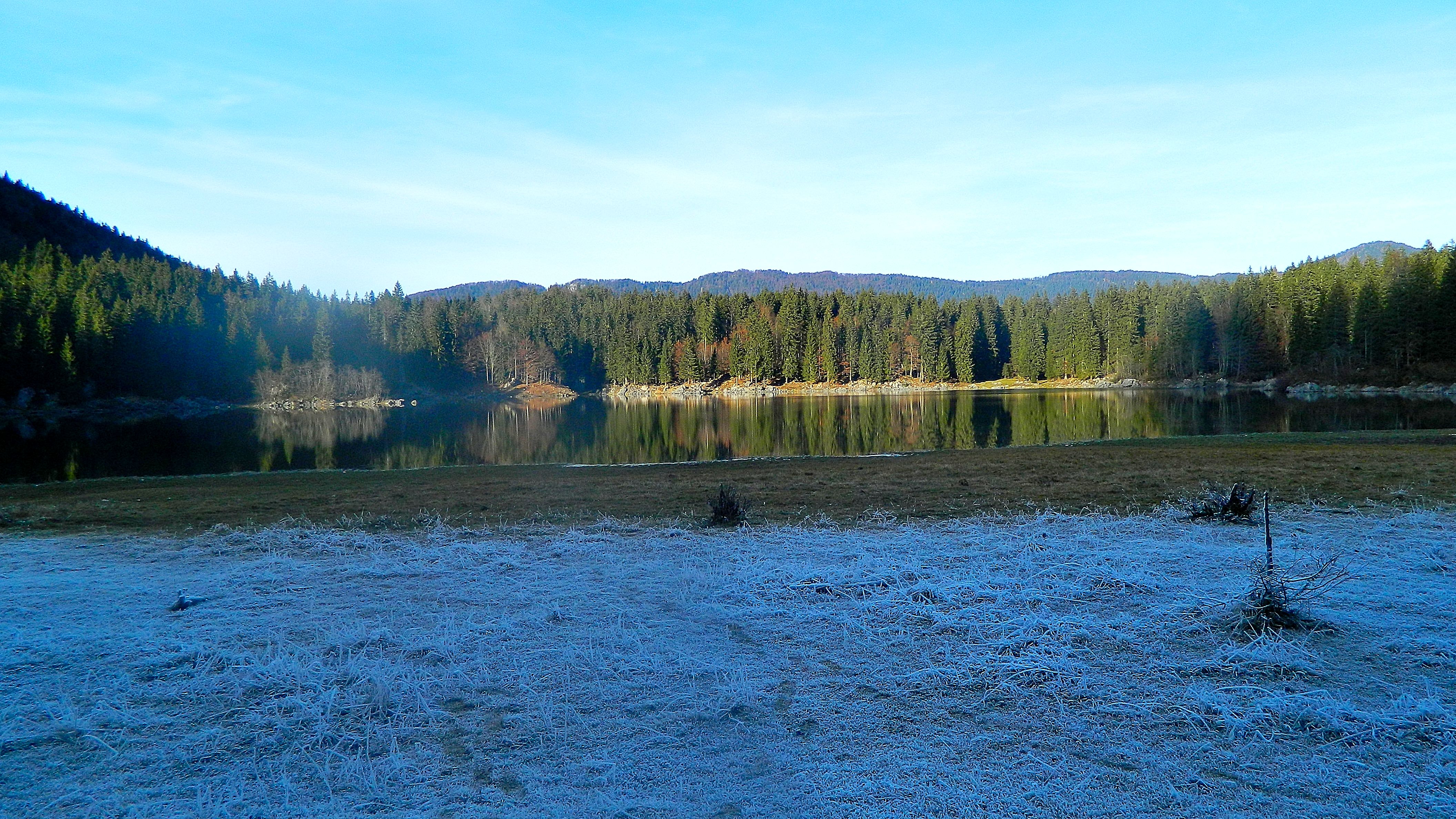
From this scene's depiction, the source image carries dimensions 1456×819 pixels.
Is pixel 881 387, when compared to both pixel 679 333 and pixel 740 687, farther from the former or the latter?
pixel 740 687

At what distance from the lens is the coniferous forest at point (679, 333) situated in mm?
67312

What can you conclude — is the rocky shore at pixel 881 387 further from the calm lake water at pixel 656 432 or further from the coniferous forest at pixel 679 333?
the calm lake water at pixel 656 432

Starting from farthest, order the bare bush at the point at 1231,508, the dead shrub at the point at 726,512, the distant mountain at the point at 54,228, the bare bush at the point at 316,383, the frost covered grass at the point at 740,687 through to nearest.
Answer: the distant mountain at the point at 54,228 → the bare bush at the point at 316,383 → the dead shrub at the point at 726,512 → the bare bush at the point at 1231,508 → the frost covered grass at the point at 740,687

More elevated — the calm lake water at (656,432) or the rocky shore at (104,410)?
the rocky shore at (104,410)

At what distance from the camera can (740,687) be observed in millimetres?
4766

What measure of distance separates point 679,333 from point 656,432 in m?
76.7

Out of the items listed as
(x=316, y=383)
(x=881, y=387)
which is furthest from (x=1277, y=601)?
(x=316, y=383)

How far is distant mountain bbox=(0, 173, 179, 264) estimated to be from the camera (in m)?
129

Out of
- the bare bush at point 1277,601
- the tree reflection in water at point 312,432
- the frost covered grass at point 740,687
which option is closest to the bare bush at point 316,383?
the tree reflection in water at point 312,432

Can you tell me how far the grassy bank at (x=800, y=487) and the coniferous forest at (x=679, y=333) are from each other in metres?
57.8

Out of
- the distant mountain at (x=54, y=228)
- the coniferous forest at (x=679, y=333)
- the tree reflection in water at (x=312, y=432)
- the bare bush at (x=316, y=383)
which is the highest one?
the distant mountain at (x=54, y=228)

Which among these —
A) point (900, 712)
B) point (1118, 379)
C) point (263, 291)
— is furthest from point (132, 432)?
point (1118, 379)

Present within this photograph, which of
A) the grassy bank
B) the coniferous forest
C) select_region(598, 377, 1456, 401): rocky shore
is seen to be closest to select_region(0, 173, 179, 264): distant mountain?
the coniferous forest

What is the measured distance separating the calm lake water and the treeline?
535 inches
